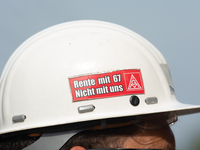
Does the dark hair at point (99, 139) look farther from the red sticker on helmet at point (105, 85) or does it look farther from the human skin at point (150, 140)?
the red sticker on helmet at point (105, 85)

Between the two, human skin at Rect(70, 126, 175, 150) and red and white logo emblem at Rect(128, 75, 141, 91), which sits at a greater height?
red and white logo emblem at Rect(128, 75, 141, 91)

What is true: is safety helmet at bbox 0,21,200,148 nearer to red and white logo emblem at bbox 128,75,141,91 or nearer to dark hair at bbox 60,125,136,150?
red and white logo emblem at bbox 128,75,141,91

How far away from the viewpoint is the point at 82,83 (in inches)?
62.8

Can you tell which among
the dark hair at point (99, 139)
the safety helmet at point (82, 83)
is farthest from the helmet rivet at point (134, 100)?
the dark hair at point (99, 139)

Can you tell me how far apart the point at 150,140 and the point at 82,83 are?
0.65 m

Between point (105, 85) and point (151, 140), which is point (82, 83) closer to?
point (105, 85)

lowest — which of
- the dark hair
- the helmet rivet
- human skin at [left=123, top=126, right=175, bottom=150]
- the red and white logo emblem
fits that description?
human skin at [left=123, top=126, right=175, bottom=150]

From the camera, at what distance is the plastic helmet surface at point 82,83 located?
1580 millimetres

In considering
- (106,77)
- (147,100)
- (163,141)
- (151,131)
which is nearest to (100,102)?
(106,77)

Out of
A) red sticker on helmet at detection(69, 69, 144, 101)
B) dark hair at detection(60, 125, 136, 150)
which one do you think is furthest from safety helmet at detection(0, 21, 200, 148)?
dark hair at detection(60, 125, 136, 150)

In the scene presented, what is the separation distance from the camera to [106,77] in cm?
161

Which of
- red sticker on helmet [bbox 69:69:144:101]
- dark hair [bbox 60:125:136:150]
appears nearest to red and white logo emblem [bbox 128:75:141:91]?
red sticker on helmet [bbox 69:69:144:101]

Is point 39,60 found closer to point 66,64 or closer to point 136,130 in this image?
point 66,64

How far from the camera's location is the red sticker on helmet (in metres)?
1.59
